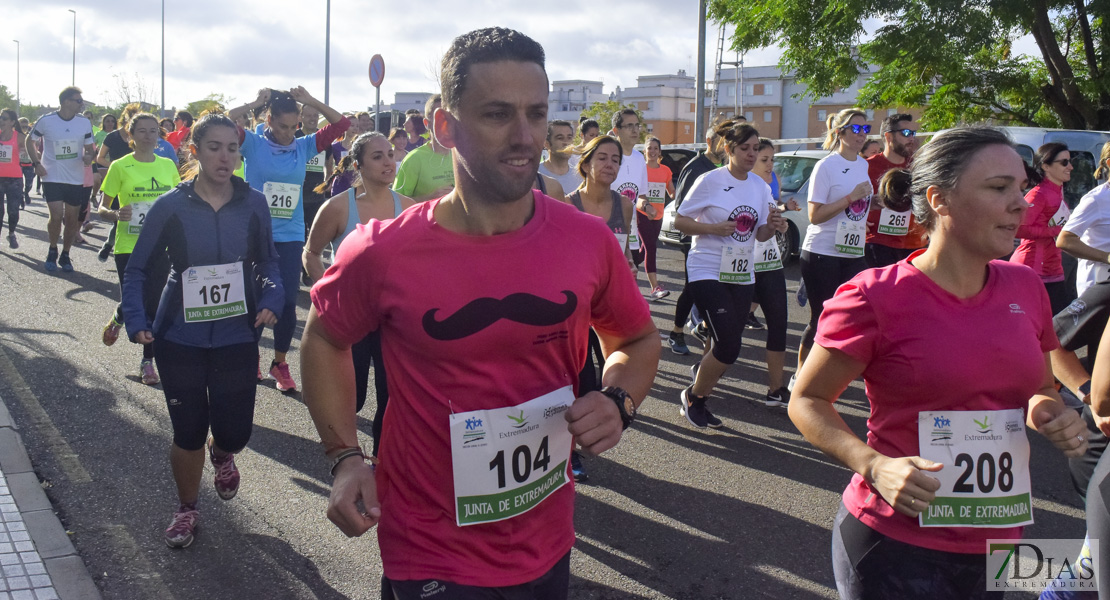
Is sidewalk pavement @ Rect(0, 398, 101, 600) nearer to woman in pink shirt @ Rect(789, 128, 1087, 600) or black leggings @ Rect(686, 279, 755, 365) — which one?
woman in pink shirt @ Rect(789, 128, 1087, 600)

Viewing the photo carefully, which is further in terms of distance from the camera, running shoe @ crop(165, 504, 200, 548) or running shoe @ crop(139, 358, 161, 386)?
running shoe @ crop(139, 358, 161, 386)

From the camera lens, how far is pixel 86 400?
6.79m

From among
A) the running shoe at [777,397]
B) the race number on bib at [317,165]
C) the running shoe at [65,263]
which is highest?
the race number on bib at [317,165]

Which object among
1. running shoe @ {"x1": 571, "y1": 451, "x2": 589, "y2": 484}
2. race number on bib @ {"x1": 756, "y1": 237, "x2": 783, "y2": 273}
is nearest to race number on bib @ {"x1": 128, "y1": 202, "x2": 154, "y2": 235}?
running shoe @ {"x1": 571, "y1": 451, "x2": 589, "y2": 484}

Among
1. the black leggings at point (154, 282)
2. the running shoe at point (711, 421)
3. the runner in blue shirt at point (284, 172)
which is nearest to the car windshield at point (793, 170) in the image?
the running shoe at point (711, 421)

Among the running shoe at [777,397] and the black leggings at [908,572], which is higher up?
the black leggings at [908,572]

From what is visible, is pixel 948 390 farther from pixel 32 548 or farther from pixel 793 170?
pixel 793 170

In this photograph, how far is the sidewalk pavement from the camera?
3945 millimetres

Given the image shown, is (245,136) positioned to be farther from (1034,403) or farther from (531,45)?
(1034,403)

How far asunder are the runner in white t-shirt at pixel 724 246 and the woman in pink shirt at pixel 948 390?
3.51 meters

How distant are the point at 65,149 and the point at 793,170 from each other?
974 centimetres

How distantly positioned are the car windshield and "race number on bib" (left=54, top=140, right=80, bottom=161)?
935cm

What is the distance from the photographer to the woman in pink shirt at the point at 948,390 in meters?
2.51

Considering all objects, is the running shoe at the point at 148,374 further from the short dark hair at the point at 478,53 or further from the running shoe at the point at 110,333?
the short dark hair at the point at 478,53
